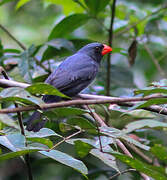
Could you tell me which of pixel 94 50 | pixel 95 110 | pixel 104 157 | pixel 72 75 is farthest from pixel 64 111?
pixel 94 50

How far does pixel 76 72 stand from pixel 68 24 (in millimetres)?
537

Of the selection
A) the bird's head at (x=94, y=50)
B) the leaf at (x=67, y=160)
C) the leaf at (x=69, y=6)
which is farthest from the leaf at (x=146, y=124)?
the leaf at (x=69, y=6)

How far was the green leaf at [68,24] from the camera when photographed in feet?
12.2

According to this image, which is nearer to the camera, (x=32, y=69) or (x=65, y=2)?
(x=32, y=69)

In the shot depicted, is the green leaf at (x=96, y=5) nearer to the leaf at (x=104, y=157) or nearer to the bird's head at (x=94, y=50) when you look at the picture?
the bird's head at (x=94, y=50)

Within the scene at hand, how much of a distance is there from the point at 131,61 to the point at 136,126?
1.20m

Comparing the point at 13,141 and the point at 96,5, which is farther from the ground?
the point at 96,5

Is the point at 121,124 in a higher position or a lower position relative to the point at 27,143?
lower

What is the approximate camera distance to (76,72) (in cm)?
361

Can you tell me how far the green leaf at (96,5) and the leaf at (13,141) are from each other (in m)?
2.19

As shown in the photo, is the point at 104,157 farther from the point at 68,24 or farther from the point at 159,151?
the point at 68,24

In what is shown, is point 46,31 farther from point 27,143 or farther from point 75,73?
point 27,143

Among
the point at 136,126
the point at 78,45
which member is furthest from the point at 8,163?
the point at 136,126

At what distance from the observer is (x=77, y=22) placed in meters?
3.75
